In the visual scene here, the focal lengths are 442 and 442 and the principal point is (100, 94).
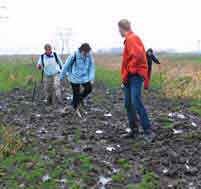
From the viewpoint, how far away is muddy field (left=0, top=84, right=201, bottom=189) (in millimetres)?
7098

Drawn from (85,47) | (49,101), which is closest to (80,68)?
(85,47)

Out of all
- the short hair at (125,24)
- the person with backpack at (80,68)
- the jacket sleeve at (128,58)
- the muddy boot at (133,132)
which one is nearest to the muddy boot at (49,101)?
the person with backpack at (80,68)

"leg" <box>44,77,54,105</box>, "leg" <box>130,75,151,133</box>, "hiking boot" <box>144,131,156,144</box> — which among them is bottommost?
"hiking boot" <box>144,131,156,144</box>

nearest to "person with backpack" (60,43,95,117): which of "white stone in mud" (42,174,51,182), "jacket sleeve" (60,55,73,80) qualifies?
"jacket sleeve" (60,55,73,80)

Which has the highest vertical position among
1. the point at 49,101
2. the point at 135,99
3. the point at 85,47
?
the point at 85,47

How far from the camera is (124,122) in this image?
11648 mm

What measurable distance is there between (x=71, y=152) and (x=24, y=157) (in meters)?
0.91

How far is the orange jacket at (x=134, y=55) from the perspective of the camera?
8.56 m

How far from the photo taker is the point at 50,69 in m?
14.5

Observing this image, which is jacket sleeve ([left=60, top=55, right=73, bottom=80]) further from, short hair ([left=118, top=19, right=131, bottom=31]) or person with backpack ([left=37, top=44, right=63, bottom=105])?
short hair ([left=118, top=19, right=131, bottom=31])

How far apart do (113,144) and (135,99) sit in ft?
3.51

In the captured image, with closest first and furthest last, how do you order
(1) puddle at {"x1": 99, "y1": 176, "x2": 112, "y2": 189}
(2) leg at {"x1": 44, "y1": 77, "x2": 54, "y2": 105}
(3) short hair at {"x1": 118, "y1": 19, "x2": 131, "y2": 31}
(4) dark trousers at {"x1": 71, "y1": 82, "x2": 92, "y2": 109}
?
1. (1) puddle at {"x1": 99, "y1": 176, "x2": 112, "y2": 189}
2. (3) short hair at {"x1": 118, "y1": 19, "x2": 131, "y2": 31}
3. (4) dark trousers at {"x1": 71, "y1": 82, "x2": 92, "y2": 109}
4. (2) leg at {"x1": 44, "y1": 77, "x2": 54, "y2": 105}

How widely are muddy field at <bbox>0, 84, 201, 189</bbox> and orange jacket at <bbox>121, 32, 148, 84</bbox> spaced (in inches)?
60.0

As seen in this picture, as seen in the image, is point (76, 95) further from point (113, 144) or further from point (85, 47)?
point (113, 144)
